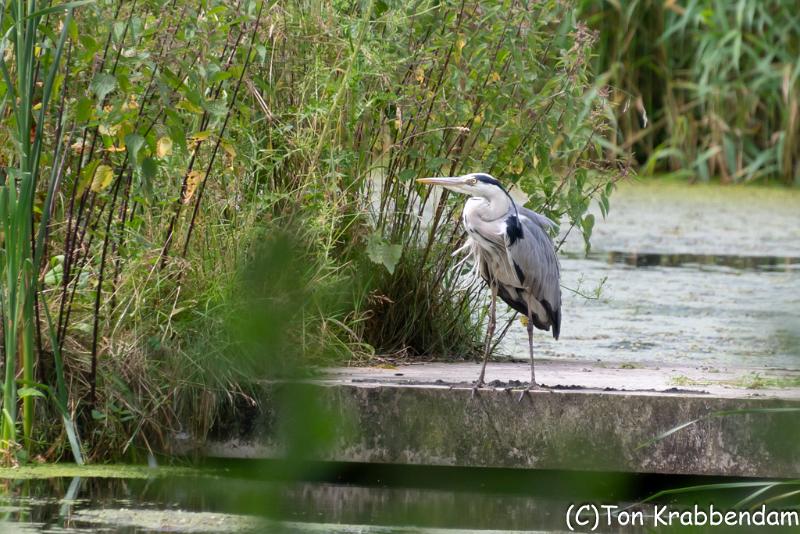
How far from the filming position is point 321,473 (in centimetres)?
108

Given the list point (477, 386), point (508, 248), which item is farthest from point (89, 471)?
point (508, 248)

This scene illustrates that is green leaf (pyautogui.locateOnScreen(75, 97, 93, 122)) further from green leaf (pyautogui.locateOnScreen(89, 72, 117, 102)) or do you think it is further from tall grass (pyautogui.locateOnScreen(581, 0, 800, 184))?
tall grass (pyautogui.locateOnScreen(581, 0, 800, 184))

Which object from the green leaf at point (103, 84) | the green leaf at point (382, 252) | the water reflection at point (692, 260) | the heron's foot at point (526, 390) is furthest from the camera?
the water reflection at point (692, 260)

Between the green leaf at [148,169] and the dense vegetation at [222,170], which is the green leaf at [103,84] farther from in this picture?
the green leaf at [148,169]

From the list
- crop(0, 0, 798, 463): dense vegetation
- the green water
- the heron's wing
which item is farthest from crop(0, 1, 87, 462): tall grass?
the heron's wing

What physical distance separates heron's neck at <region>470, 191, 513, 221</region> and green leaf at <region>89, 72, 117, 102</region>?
44.1 inches

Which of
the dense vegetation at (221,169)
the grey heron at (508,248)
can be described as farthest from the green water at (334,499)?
the grey heron at (508,248)

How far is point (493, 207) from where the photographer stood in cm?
375

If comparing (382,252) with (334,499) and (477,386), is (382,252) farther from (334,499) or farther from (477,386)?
(334,499)

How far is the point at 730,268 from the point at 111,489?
4906mm

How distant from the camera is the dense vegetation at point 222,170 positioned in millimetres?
3346

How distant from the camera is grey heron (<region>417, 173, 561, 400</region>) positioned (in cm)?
375

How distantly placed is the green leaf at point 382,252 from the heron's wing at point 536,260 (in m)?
0.40

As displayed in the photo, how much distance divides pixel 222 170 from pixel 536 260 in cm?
95
